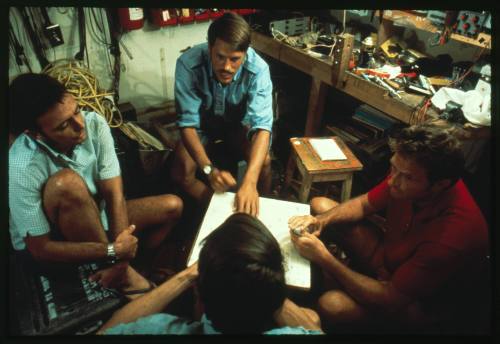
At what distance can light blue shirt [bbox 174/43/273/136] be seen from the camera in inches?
→ 94.1

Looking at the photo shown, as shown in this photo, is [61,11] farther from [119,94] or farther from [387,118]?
[387,118]

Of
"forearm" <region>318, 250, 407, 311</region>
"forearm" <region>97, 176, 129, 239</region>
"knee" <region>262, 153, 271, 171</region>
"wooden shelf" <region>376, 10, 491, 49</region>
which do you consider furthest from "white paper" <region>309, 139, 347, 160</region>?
"forearm" <region>97, 176, 129, 239</region>

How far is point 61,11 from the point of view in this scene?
2947 mm

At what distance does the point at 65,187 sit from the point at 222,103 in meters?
1.28

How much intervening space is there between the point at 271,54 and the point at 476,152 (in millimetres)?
1960

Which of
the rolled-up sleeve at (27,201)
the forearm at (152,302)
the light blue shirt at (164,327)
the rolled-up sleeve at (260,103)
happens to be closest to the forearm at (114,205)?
the rolled-up sleeve at (27,201)

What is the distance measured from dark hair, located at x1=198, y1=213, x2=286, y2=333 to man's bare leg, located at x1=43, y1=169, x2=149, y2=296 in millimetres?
877

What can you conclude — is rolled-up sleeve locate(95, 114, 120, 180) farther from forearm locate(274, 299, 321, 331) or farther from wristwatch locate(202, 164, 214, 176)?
forearm locate(274, 299, 321, 331)

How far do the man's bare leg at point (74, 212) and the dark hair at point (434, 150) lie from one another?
1.48 m

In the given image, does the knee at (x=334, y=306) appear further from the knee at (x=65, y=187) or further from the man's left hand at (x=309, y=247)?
the knee at (x=65, y=187)

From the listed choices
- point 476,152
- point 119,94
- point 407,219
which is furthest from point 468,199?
point 119,94

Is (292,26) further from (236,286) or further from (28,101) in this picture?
(236,286)

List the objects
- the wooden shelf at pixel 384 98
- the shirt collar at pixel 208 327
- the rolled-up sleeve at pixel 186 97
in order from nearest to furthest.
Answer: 1. the shirt collar at pixel 208 327
2. the rolled-up sleeve at pixel 186 97
3. the wooden shelf at pixel 384 98

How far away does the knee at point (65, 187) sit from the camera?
62.9 inches
